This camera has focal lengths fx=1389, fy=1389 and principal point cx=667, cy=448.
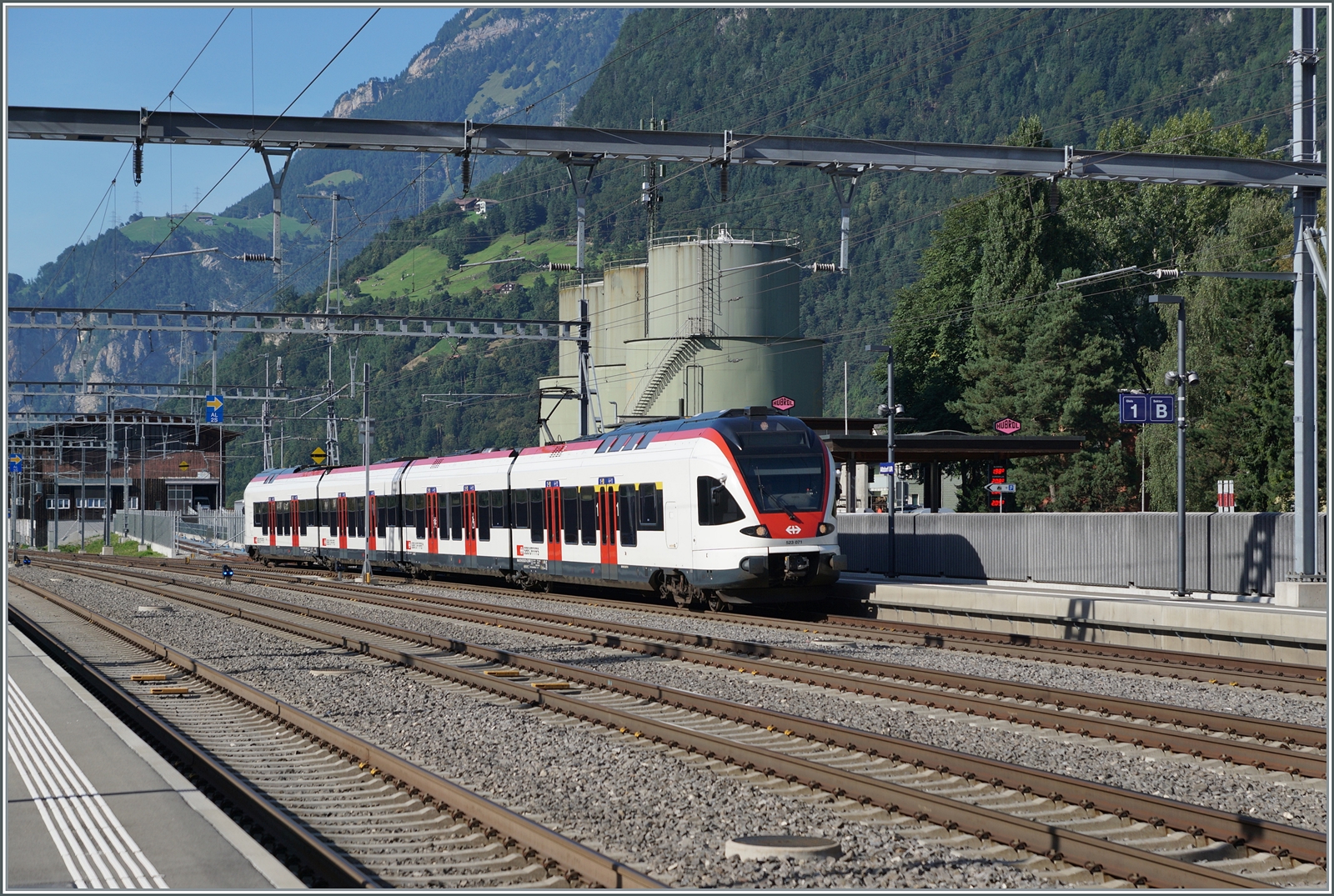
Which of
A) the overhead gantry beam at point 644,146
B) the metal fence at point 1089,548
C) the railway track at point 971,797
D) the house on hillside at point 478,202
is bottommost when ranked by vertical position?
the railway track at point 971,797

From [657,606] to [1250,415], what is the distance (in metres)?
33.8

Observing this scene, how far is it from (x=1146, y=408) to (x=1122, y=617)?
4.68 meters

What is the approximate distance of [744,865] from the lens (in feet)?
25.7

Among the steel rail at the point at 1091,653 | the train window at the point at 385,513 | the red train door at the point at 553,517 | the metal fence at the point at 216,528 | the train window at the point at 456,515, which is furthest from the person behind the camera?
the metal fence at the point at 216,528

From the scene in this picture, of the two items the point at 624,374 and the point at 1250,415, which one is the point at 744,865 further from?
the point at 624,374

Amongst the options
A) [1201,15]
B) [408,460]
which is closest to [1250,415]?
[408,460]

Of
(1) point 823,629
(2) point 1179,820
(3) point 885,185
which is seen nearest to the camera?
(2) point 1179,820

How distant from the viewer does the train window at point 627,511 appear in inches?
1049

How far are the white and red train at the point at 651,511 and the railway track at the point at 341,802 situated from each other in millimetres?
10044

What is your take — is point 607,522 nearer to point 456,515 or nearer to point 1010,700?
point 456,515

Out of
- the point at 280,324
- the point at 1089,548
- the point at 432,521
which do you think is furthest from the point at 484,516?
the point at 1089,548

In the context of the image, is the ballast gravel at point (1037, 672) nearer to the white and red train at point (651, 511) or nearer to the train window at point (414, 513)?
the white and red train at point (651, 511)

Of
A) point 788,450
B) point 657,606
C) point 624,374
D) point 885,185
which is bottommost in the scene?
point 657,606

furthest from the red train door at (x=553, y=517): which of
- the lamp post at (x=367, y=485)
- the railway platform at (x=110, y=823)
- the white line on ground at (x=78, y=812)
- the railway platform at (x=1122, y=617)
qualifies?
the railway platform at (x=110, y=823)
